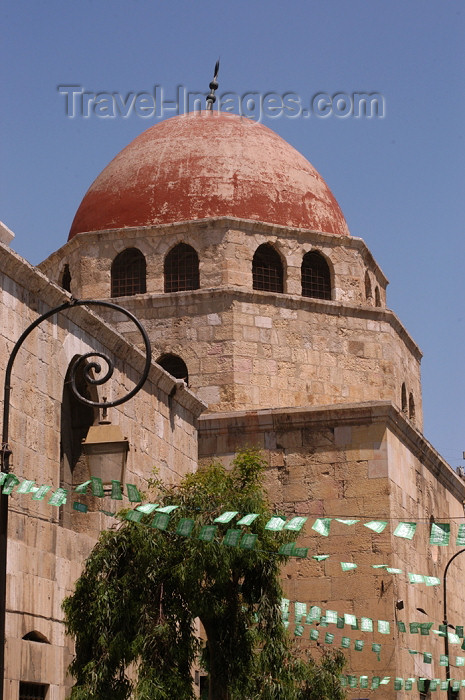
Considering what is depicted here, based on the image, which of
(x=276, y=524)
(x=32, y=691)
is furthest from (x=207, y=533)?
(x=32, y=691)

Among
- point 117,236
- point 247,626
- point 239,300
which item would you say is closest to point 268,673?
point 247,626

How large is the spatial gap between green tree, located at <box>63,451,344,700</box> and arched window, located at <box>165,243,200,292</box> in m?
7.52

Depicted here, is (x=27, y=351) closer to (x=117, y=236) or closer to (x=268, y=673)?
(x=268, y=673)

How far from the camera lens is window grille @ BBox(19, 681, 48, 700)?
398 inches

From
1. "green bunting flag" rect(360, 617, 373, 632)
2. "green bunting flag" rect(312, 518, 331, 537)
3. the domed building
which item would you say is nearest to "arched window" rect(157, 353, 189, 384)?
the domed building

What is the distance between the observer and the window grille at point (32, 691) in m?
10.1

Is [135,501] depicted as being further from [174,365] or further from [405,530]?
[174,365]

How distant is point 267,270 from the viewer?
59.0 ft

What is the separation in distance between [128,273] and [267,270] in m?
2.07

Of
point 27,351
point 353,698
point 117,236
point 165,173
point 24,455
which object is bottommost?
point 353,698

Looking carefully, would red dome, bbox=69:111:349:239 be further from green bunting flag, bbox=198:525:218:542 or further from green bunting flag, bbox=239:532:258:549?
green bunting flag, bbox=239:532:258:549

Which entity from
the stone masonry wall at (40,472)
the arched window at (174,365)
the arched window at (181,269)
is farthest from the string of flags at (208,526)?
the arched window at (181,269)

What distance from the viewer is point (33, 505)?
10461 mm

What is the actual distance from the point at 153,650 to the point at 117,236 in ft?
30.5
